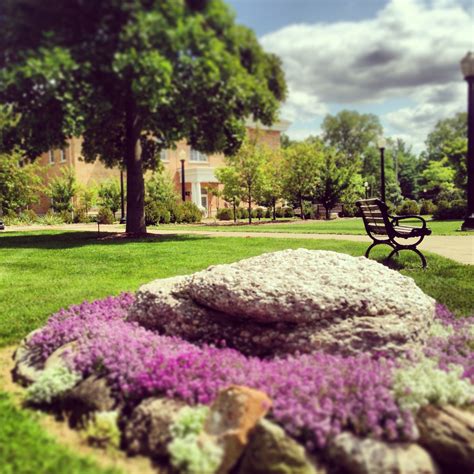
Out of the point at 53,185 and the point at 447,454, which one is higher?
the point at 53,185

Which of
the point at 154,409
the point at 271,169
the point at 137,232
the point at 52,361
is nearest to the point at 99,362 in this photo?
the point at 52,361

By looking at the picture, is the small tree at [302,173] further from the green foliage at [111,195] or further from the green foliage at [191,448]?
the green foliage at [191,448]

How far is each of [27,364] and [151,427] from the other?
5.84ft

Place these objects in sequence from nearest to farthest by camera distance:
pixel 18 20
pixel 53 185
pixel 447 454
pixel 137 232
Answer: pixel 447 454
pixel 18 20
pixel 137 232
pixel 53 185

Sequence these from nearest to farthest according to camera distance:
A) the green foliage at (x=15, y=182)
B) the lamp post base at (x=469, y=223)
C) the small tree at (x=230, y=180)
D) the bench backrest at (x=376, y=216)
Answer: the bench backrest at (x=376, y=216), the lamp post base at (x=469, y=223), the green foliage at (x=15, y=182), the small tree at (x=230, y=180)

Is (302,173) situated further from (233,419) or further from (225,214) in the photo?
(233,419)

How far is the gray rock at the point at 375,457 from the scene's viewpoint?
2795 millimetres

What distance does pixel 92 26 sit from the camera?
3.56 meters

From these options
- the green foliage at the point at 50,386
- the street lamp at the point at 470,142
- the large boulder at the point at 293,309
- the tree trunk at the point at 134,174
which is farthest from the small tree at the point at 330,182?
the green foliage at the point at 50,386

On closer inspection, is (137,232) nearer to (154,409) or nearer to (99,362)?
(99,362)

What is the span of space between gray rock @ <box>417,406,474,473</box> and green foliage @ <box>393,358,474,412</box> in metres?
0.17

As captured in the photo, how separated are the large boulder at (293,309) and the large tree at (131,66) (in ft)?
4.64

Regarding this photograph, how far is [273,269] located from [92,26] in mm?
2558

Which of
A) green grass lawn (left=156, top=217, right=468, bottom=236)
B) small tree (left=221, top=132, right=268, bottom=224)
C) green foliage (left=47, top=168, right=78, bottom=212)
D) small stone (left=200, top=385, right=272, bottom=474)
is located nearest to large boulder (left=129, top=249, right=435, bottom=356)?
small stone (left=200, top=385, right=272, bottom=474)
